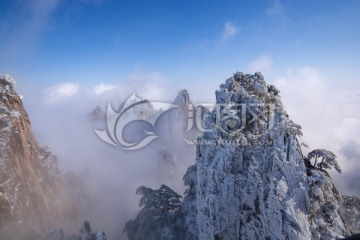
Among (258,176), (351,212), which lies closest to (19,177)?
(258,176)

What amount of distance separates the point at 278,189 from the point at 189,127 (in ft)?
167

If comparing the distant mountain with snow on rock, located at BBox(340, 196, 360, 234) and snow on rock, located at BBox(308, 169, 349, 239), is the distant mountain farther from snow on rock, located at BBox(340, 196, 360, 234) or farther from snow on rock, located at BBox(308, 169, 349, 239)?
snow on rock, located at BBox(340, 196, 360, 234)

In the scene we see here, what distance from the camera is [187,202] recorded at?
32.4 meters

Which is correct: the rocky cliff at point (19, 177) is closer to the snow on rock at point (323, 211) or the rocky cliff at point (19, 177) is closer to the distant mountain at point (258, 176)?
the distant mountain at point (258, 176)

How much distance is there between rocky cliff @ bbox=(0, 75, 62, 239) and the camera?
104 feet

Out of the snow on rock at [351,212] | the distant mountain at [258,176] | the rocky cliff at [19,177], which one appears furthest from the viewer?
the rocky cliff at [19,177]

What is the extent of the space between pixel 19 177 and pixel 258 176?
27.4 metres

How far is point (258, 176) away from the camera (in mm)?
23625

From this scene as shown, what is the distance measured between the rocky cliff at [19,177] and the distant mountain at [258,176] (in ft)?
65.8

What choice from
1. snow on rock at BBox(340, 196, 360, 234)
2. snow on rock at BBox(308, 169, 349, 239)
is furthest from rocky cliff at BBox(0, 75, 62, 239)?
snow on rock at BBox(340, 196, 360, 234)

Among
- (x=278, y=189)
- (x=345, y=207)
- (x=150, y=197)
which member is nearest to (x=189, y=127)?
(x=150, y=197)

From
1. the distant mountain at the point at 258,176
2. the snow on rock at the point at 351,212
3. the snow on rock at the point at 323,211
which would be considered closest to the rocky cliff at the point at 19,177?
the distant mountain at the point at 258,176

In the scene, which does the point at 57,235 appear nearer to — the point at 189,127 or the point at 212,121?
the point at 212,121

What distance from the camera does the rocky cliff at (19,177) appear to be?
3170 centimetres
